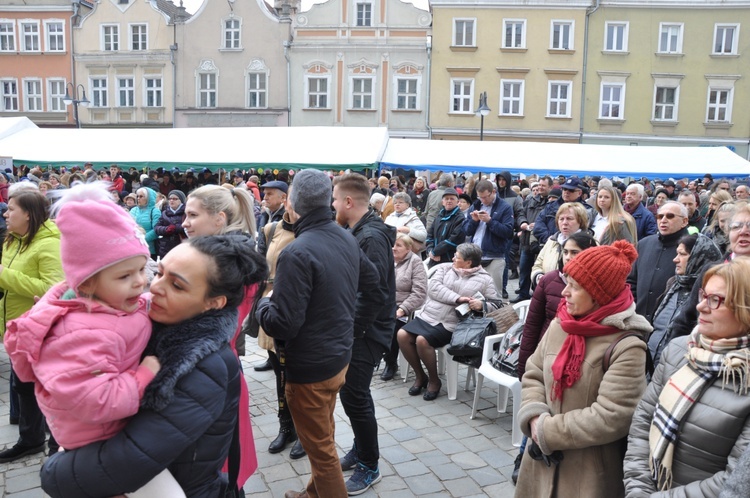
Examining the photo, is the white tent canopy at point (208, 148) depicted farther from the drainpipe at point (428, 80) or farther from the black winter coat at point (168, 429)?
the drainpipe at point (428, 80)

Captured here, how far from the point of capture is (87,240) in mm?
1665

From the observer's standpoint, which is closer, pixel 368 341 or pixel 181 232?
pixel 368 341

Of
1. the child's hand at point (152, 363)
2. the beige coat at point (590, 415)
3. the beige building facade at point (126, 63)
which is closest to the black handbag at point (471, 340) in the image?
the beige coat at point (590, 415)

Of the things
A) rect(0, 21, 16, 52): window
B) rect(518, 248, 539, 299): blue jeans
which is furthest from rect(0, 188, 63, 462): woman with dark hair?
rect(0, 21, 16, 52): window

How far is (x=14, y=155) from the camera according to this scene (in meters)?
15.4

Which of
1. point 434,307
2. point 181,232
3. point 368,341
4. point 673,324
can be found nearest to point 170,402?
point 368,341

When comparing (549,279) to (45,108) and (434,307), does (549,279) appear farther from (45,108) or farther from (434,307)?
(45,108)

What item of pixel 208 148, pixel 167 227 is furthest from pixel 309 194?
pixel 208 148

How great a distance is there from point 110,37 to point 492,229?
1208 inches

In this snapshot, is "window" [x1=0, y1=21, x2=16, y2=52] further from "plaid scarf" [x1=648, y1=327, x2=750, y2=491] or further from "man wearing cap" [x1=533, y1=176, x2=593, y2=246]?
"plaid scarf" [x1=648, y1=327, x2=750, y2=491]

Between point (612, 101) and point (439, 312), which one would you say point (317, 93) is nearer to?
point (612, 101)

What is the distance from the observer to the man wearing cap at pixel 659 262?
A: 4.66 meters

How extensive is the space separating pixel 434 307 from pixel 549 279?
2.01m

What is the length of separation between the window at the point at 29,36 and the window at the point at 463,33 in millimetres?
22518
